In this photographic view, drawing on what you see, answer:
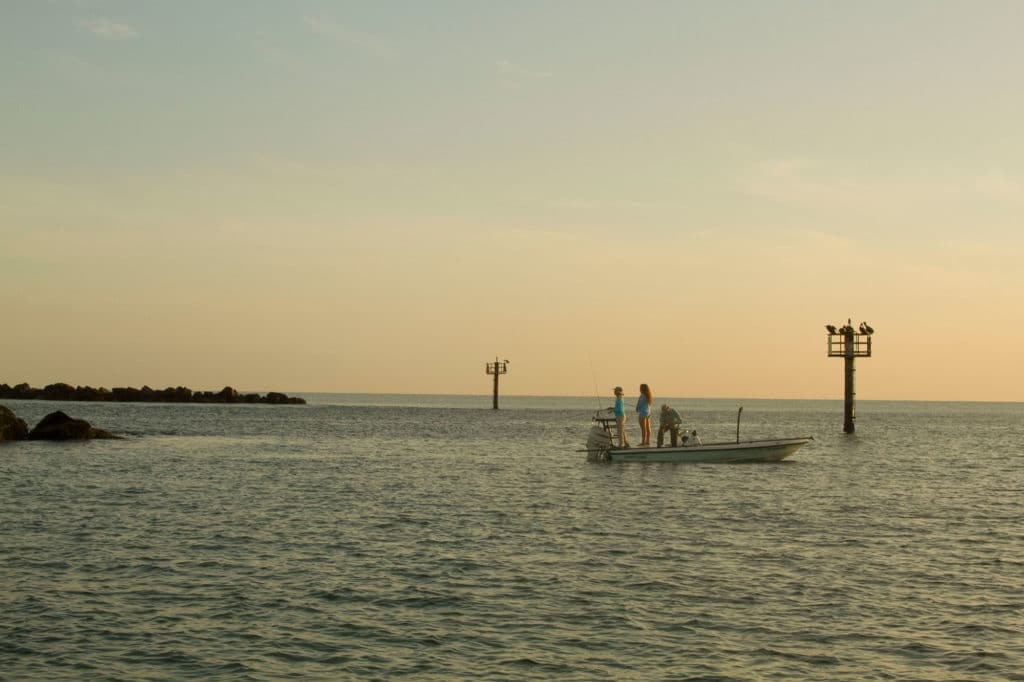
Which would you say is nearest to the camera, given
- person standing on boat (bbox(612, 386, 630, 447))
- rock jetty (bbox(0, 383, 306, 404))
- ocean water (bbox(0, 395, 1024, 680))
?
ocean water (bbox(0, 395, 1024, 680))

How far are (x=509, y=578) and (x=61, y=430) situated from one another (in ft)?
149

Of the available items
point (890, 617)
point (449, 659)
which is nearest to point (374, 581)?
point (449, 659)

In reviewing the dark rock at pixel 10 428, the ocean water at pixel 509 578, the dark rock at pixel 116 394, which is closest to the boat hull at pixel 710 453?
the ocean water at pixel 509 578

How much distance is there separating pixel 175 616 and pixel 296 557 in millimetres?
5102

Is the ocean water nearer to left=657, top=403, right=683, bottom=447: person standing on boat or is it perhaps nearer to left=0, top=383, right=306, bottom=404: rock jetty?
left=657, top=403, right=683, bottom=447: person standing on boat

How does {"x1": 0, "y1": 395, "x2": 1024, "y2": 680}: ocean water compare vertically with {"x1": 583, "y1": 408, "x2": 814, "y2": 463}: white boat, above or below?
below

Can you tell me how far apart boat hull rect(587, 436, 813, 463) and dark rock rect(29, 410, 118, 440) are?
94.4 feet

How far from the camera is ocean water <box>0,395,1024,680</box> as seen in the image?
13156mm

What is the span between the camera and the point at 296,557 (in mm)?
20234

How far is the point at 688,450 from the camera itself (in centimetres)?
4050

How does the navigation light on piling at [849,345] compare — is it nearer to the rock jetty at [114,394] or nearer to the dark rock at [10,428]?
the dark rock at [10,428]

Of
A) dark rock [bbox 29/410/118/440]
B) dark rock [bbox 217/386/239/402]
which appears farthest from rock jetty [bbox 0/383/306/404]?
dark rock [bbox 29/410/118/440]

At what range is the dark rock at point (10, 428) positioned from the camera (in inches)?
2169

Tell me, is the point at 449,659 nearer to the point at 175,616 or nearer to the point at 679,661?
the point at 679,661
